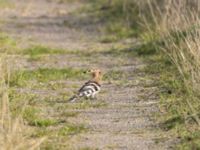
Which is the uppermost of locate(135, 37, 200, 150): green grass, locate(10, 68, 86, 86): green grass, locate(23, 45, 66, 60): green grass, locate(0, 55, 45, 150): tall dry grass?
locate(23, 45, 66, 60): green grass

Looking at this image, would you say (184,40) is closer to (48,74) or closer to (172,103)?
(48,74)

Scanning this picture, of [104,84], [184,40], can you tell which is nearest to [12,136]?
[104,84]

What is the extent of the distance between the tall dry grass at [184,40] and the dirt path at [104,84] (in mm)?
497

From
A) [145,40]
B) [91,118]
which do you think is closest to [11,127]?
[91,118]

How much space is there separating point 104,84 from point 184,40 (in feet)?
6.12

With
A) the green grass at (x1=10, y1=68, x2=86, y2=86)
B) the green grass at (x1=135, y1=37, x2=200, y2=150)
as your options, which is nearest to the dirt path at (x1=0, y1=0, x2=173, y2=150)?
the green grass at (x1=135, y1=37, x2=200, y2=150)

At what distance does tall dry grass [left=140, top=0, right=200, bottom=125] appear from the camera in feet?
35.9

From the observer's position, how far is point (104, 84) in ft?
43.7

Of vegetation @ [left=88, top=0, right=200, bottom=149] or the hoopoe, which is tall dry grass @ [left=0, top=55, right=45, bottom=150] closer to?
vegetation @ [left=88, top=0, right=200, bottom=149]

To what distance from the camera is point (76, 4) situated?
29.8 metres

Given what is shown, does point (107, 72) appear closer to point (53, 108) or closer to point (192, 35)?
point (192, 35)

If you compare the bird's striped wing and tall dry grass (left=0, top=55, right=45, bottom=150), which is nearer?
tall dry grass (left=0, top=55, right=45, bottom=150)

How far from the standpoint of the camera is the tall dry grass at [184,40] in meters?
10.9

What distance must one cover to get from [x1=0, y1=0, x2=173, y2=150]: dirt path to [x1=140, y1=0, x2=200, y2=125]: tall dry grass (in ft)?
1.63
